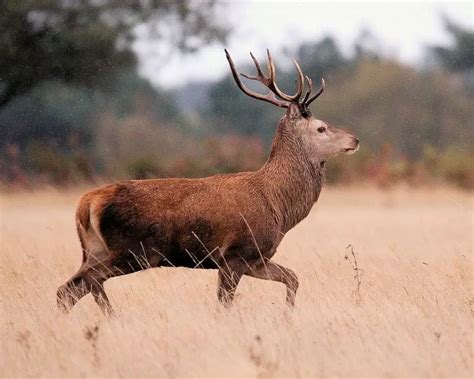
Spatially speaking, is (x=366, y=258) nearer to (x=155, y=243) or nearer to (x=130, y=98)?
(x=155, y=243)

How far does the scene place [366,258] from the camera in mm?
11203

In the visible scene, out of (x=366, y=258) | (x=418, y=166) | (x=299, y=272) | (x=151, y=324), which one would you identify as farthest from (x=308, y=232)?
(x=418, y=166)

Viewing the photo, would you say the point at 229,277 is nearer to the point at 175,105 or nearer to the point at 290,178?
the point at 290,178

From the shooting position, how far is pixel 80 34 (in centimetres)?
2381

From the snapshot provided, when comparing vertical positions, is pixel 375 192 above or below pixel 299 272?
below

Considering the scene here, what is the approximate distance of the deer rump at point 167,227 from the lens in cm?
769

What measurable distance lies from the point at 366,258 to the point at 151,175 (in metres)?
10.7

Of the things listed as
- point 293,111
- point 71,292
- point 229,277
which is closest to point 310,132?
point 293,111


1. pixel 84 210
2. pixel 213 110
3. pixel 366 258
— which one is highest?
pixel 84 210

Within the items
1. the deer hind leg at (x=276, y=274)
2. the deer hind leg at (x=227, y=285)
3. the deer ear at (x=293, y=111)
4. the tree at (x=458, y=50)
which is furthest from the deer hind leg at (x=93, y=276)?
the tree at (x=458, y=50)

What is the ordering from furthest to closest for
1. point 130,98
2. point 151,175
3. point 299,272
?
point 130,98 → point 151,175 → point 299,272

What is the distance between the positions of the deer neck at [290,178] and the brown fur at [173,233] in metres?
0.26

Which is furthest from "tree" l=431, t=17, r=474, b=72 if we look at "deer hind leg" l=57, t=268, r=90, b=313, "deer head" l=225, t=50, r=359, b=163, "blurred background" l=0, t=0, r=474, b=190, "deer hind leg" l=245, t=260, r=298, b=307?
"deer hind leg" l=57, t=268, r=90, b=313

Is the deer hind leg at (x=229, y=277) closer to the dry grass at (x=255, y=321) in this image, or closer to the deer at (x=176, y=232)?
the deer at (x=176, y=232)
